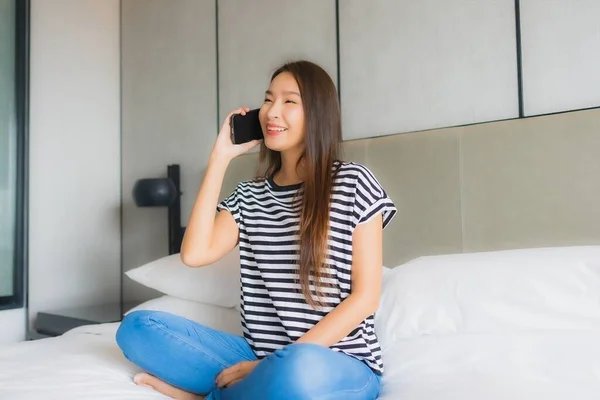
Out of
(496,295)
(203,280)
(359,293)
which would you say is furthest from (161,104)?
(496,295)

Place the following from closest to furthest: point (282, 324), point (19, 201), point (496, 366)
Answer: point (496, 366), point (282, 324), point (19, 201)

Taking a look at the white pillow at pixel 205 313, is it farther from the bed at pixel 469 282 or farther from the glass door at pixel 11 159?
the glass door at pixel 11 159

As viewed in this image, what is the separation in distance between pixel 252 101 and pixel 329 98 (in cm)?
101

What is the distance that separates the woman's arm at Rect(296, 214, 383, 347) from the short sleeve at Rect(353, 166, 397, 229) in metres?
0.02

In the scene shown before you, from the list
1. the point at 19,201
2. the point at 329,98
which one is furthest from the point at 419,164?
the point at 19,201

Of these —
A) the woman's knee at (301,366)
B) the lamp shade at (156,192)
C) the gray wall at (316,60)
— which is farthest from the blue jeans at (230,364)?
the lamp shade at (156,192)

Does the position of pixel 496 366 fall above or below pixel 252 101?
below

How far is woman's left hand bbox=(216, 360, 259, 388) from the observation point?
121 cm

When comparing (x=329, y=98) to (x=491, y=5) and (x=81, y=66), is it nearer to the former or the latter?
(x=491, y=5)

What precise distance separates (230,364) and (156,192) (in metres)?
1.41

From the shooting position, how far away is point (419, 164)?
1788 mm

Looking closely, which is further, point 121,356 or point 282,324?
point 121,356

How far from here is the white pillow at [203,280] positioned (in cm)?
175

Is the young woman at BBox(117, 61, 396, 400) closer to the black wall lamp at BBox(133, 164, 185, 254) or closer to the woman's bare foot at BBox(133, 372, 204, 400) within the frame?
Answer: the woman's bare foot at BBox(133, 372, 204, 400)
